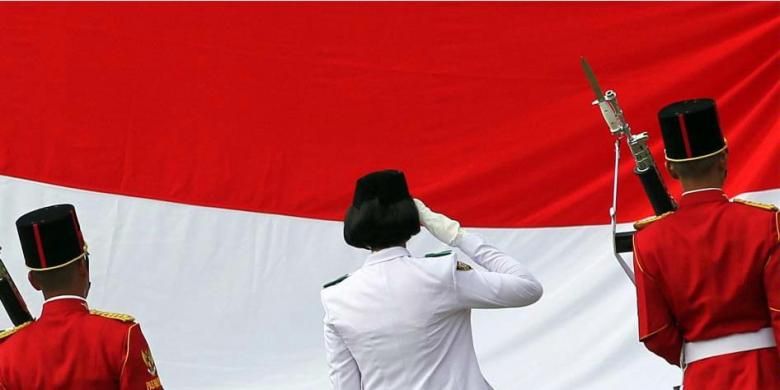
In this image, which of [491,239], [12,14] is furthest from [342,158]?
[12,14]

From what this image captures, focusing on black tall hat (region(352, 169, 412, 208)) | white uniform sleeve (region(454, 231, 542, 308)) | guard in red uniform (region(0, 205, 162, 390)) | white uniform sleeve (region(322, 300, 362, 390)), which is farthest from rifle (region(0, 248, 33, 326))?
white uniform sleeve (region(454, 231, 542, 308))

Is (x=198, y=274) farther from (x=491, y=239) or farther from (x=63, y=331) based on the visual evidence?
(x=63, y=331)

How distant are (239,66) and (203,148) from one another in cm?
25

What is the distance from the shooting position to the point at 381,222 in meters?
2.08

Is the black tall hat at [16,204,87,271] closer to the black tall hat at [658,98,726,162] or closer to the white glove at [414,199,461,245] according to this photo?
the white glove at [414,199,461,245]

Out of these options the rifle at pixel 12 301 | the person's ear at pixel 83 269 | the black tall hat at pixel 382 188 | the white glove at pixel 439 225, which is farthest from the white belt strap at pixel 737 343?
the rifle at pixel 12 301

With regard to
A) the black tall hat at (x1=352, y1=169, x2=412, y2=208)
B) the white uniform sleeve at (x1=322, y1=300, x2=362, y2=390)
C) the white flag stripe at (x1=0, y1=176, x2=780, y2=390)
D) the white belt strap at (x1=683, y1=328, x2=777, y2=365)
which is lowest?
the white flag stripe at (x1=0, y1=176, x2=780, y2=390)

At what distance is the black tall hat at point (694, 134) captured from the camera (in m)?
1.99

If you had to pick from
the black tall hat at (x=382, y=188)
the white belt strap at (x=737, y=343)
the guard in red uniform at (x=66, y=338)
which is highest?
the black tall hat at (x=382, y=188)

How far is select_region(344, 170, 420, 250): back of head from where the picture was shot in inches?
82.1

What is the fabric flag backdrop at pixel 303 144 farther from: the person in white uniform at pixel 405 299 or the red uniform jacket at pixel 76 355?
the red uniform jacket at pixel 76 355

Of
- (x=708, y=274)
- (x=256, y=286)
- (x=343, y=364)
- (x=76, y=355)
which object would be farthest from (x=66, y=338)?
(x=256, y=286)

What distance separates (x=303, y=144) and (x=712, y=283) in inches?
63.6

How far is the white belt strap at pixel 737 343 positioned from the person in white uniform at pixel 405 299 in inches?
11.9
